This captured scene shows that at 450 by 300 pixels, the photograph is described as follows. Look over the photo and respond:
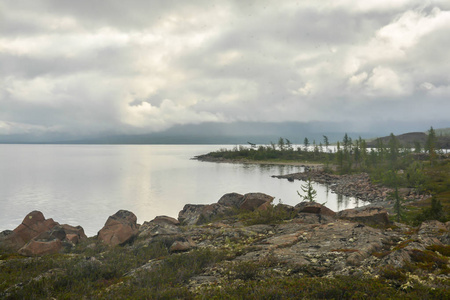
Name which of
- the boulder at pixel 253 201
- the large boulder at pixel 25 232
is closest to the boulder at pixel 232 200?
the boulder at pixel 253 201

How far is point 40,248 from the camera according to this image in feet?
51.0

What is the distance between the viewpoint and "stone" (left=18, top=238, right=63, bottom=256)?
15.1 metres

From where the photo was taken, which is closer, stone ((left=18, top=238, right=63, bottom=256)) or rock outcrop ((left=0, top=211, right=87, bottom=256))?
stone ((left=18, top=238, right=63, bottom=256))

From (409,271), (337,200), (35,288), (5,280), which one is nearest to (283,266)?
(409,271)

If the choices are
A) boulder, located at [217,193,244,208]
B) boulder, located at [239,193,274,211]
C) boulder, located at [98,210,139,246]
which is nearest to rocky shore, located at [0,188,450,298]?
boulder, located at [98,210,139,246]

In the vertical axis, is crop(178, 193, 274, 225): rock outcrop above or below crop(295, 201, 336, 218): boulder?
below

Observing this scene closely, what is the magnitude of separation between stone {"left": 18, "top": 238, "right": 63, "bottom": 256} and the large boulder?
4.89m

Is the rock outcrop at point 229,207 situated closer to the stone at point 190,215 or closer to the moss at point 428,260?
the stone at point 190,215

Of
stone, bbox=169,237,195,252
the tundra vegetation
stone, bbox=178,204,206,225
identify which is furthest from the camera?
stone, bbox=178,204,206,225

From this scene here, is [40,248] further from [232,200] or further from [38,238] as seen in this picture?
[232,200]

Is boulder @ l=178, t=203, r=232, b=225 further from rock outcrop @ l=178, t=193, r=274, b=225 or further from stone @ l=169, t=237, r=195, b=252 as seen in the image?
stone @ l=169, t=237, r=195, b=252

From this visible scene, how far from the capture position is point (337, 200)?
66.6 m

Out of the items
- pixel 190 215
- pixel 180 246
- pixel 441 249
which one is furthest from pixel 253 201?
pixel 441 249

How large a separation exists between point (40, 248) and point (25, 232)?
7.65 m
